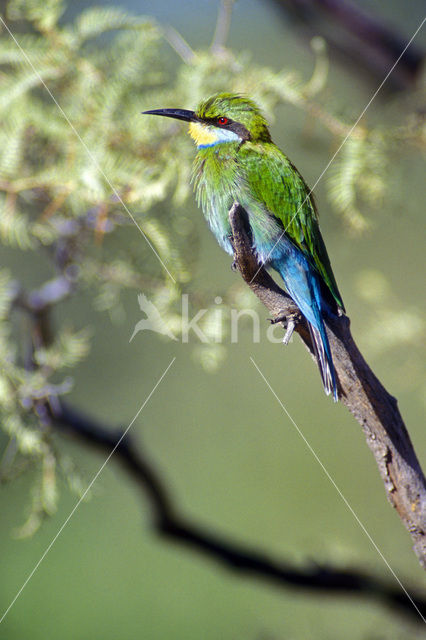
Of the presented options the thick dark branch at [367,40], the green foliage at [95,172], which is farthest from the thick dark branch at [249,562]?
the thick dark branch at [367,40]

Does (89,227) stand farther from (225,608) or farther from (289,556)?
(225,608)

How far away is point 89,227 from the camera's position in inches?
36.5

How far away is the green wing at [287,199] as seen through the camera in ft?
2.26

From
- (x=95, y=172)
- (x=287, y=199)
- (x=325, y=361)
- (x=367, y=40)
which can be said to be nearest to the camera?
(x=325, y=361)

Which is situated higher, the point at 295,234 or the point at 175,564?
the point at 295,234

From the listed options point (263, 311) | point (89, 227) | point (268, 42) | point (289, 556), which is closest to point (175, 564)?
point (289, 556)

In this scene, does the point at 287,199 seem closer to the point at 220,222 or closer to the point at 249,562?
the point at 220,222

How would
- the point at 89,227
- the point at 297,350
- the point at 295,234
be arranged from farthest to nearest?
the point at 297,350, the point at 89,227, the point at 295,234

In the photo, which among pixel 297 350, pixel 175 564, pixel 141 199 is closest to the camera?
pixel 141 199

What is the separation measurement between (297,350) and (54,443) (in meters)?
0.46

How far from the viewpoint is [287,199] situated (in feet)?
2.31

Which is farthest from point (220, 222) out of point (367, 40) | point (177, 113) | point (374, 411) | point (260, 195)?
point (367, 40)

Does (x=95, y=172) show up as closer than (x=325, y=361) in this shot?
No

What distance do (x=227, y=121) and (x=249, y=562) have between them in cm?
72
